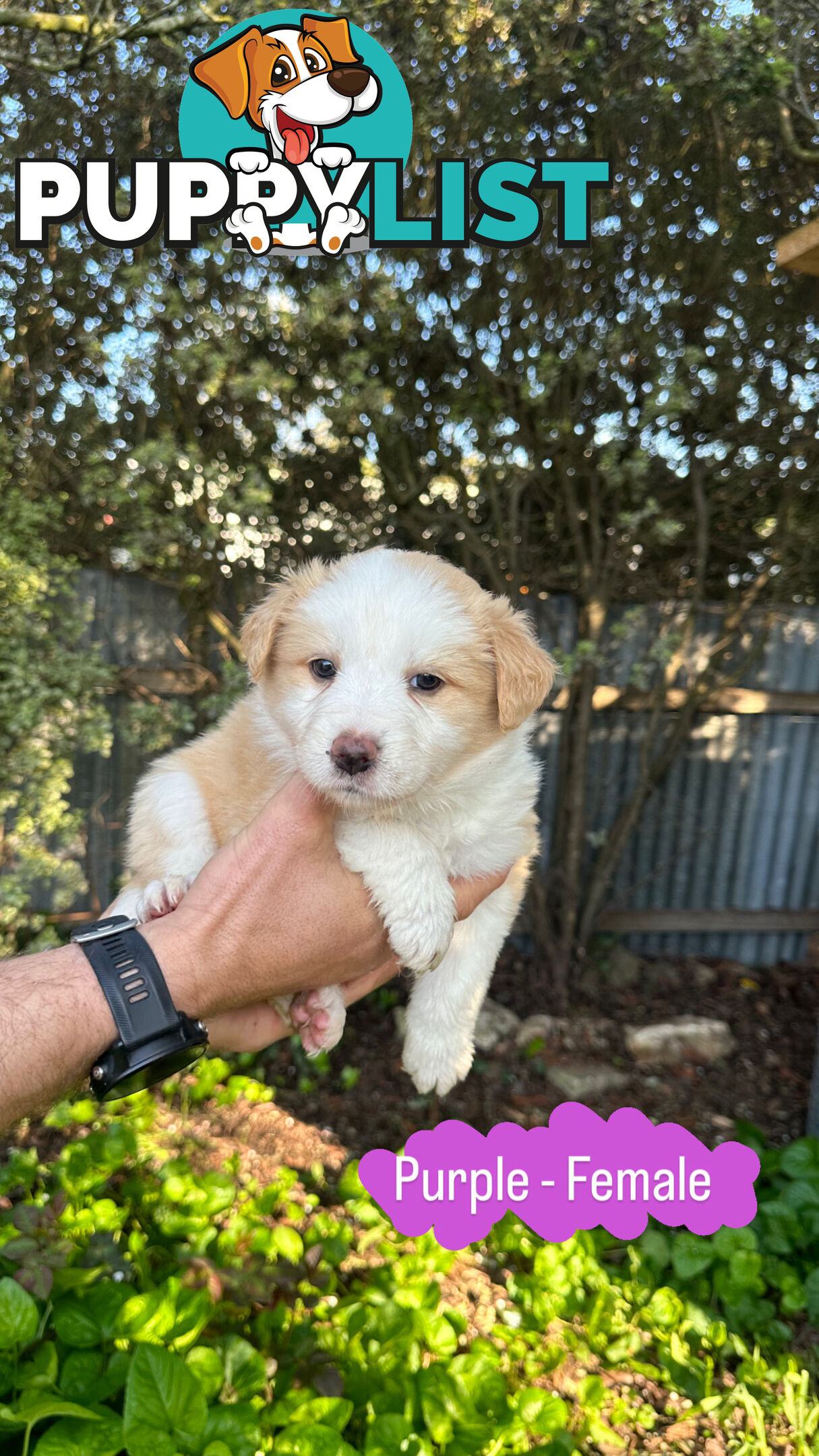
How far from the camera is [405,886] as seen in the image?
75.8 inches

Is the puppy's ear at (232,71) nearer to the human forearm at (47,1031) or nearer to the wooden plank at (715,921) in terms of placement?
the human forearm at (47,1031)

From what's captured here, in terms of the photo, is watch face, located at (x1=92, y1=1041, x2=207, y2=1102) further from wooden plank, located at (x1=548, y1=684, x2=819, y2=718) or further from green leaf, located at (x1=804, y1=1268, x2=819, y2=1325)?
wooden plank, located at (x1=548, y1=684, x2=819, y2=718)

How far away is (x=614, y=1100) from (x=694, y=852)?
2.26 m

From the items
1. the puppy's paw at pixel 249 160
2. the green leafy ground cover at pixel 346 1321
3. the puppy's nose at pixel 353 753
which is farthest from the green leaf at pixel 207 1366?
the puppy's paw at pixel 249 160

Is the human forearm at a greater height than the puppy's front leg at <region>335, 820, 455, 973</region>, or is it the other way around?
the puppy's front leg at <region>335, 820, 455, 973</region>

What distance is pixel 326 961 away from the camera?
2.03m

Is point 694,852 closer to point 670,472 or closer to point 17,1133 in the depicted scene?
point 670,472

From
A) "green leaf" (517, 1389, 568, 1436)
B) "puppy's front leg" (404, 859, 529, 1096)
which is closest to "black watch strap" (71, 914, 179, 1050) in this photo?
"puppy's front leg" (404, 859, 529, 1096)

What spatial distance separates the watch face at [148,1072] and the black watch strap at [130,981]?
0.05 m

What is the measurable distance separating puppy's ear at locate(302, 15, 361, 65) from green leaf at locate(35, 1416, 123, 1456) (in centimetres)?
477

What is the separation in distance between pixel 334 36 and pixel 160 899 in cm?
379

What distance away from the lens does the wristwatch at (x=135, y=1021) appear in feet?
5.69

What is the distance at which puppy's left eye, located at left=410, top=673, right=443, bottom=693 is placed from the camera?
1.93 metres

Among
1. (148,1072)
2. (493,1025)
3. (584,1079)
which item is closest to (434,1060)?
(148,1072)
